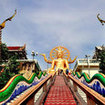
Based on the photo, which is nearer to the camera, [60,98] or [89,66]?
[60,98]

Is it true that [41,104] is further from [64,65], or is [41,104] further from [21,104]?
[64,65]

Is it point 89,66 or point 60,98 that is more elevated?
point 89,66

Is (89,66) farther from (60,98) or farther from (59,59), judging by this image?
(60,98)

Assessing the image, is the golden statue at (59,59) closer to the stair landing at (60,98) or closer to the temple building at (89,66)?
the temple building at (89,66)

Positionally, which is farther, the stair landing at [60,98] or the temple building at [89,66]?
A: the temple building at [89,66]

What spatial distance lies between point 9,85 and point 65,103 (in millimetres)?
1909

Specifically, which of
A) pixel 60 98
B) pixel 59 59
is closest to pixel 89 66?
pixel 59 59

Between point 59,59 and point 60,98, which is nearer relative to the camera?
point 60,98

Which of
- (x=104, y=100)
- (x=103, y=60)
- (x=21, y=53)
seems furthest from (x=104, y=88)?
(x=21, y=53)

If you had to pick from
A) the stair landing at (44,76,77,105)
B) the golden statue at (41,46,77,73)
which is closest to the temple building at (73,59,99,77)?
the golden statue at (41,46,77,73)

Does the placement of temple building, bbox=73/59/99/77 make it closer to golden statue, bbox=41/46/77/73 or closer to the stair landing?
golden statue, bbox=41/46/77/73

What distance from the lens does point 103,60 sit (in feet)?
59.3

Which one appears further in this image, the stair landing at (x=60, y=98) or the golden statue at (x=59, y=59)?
the golden statue at (x=59, y=59)

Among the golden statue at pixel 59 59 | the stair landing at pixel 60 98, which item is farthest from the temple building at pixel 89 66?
the stair landing at pixel 60 98
